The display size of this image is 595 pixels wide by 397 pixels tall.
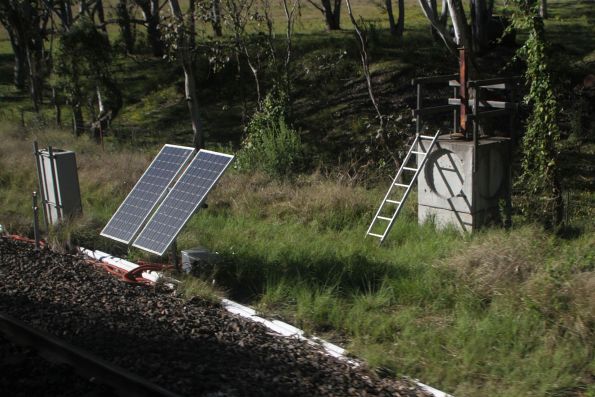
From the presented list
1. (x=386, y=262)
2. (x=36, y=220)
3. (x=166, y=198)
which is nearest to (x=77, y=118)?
(x=36, y=220)

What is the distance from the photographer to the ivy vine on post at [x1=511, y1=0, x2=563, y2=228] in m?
9.91

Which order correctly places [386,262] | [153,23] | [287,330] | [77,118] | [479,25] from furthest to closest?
1. [153,23]
2. [479,25]
3. [77,118]
4. [386,262]
5. [287,330]

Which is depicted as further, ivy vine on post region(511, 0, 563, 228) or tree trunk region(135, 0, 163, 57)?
tree trunk region(135, 0, 163, 57)

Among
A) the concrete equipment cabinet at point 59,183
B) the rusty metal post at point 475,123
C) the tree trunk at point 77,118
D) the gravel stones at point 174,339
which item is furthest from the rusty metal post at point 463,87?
the tree trunk at point 77,118

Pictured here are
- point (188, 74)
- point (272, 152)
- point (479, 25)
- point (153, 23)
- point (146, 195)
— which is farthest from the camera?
point (153, 23)

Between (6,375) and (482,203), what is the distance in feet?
22.0

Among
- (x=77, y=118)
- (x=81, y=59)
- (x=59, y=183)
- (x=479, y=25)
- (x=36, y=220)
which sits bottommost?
(x=36, y=220)

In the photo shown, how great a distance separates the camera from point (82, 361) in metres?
6.03

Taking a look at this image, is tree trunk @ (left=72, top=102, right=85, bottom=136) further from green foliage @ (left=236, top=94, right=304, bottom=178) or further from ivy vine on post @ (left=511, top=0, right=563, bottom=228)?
ivy vine on post @ (left=511, top=0, right=563, bottom=228)

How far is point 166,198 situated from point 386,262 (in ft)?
9.37

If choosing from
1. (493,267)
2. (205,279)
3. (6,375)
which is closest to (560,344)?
(493,267)

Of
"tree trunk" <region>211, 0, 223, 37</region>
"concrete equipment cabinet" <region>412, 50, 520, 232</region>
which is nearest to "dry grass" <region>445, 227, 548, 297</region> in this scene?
"concrete equipment cabinet" <region>412, 50, 520, 232</region>

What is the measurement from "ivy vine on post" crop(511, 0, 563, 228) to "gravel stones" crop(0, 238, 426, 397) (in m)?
5.08

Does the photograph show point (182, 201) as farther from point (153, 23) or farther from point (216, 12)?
point (153, 23)
